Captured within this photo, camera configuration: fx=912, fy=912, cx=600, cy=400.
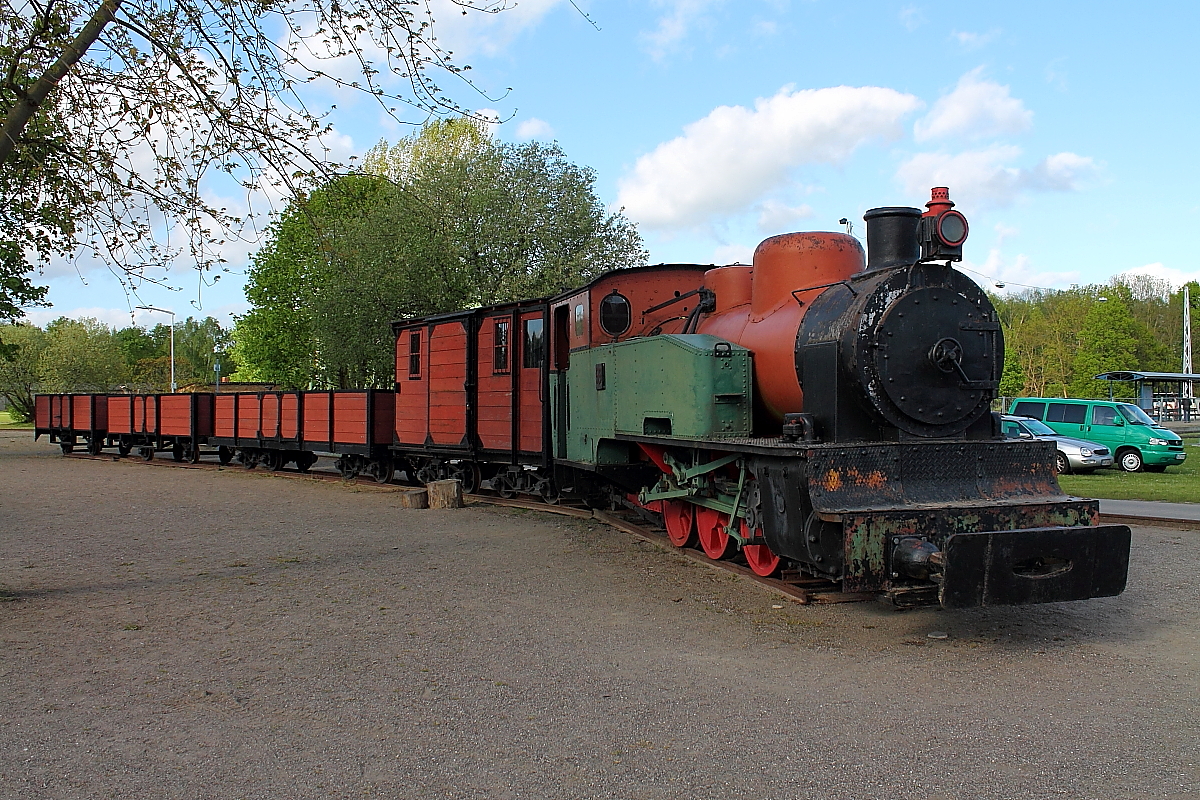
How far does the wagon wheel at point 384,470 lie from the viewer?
16828mm

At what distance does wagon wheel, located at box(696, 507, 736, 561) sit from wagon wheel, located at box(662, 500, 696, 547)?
0.20 m

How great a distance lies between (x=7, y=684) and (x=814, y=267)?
19.5 feet

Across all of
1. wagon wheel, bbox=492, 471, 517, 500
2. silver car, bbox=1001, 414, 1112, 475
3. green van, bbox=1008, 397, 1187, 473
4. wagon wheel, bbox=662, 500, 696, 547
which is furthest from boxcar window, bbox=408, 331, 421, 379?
green van, bbox=1008, 397, 1187, 473

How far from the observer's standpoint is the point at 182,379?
70.2m

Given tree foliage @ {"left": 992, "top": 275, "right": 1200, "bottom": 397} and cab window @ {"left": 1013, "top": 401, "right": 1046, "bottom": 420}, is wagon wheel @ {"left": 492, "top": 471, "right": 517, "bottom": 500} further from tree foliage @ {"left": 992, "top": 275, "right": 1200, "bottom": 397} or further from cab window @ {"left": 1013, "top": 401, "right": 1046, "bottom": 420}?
tree foliage @ {"left": 992, "top": 275, "right": 1200, "bottom": 397}

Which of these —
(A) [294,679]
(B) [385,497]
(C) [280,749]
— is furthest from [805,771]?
(B) [385,497]

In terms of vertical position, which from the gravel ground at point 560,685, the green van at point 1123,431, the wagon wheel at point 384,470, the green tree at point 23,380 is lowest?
the gravel ground at point 560,685

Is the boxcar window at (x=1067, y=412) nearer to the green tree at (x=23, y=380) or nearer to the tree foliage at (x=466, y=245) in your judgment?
the tree foliage at (x=466, y=245)

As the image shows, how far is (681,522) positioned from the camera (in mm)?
8898

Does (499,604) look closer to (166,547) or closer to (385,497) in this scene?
(166,547)

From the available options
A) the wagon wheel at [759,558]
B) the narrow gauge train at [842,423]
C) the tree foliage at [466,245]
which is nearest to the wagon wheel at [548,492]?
the narrow gauge train at [842,423]

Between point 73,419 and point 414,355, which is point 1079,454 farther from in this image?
point 73,419

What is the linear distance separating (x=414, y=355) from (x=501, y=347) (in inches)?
122

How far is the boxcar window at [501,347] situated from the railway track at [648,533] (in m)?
1.99
